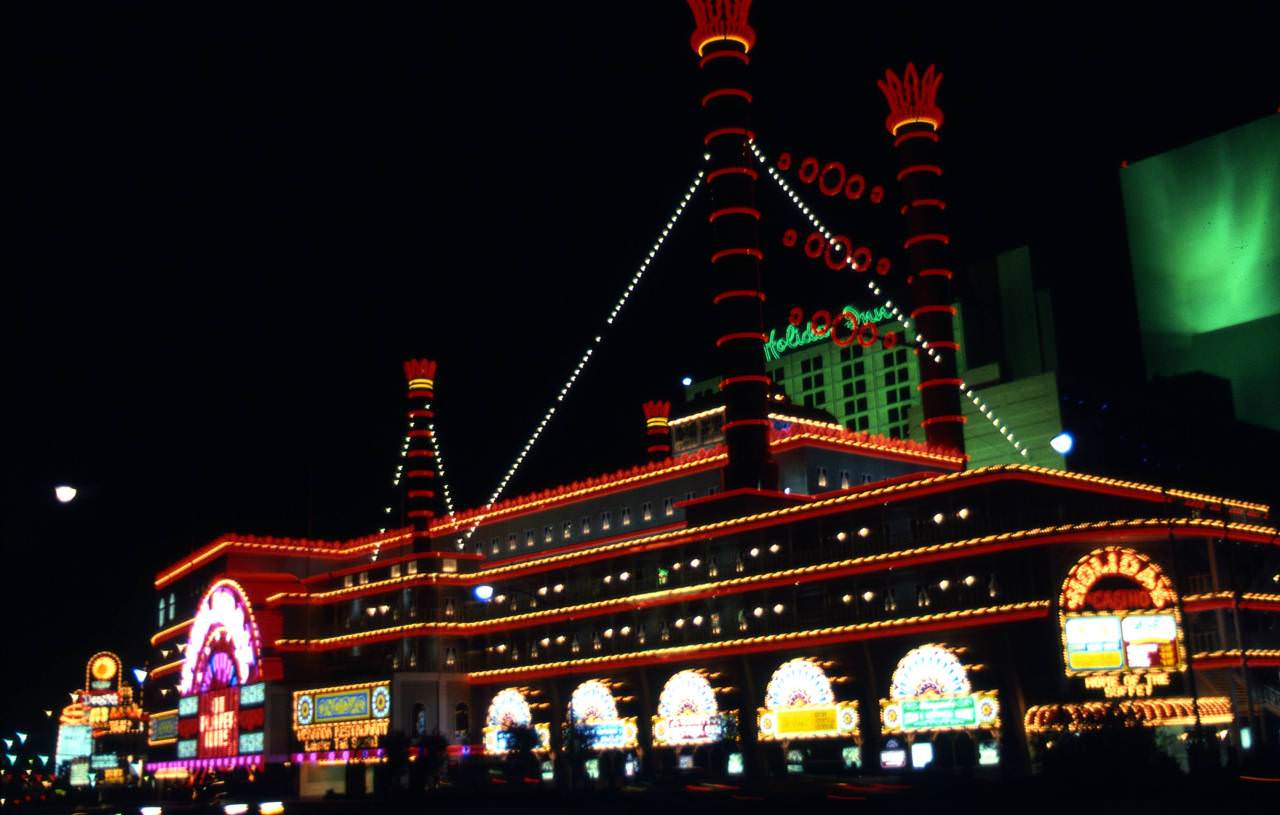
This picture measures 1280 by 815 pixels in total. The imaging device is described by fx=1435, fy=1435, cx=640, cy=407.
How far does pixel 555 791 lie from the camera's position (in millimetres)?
45938

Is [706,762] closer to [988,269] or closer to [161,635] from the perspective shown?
[988,269]

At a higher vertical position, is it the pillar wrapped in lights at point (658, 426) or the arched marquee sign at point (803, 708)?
the pillar wrapped in lights at point (658, 426)

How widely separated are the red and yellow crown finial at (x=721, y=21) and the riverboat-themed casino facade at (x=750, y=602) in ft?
0.71

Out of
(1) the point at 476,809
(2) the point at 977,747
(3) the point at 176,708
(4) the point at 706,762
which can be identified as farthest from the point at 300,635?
(1) the point at 476,809

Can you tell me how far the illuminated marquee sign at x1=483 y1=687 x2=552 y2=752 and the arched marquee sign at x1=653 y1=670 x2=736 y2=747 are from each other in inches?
383

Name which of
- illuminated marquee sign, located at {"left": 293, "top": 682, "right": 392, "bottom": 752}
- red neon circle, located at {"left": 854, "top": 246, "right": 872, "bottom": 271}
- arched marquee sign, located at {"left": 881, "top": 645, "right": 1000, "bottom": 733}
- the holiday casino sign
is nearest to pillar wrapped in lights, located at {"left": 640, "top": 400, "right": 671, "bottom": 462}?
red neon circle, located at {"left": 854, "top": 246, "right": 872, "bottom": 271}

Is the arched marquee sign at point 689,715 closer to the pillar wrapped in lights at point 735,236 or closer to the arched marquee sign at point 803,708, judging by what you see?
the arched marquee sign at point 803,708

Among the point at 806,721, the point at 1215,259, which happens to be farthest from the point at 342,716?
the point at 1215,259

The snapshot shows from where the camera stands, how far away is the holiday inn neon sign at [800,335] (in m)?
120

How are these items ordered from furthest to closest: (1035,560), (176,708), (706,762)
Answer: (176,708) < (706,762) < (1035,560)

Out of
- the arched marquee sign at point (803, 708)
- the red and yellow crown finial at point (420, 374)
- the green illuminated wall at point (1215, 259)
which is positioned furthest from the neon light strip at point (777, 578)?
the green illuminated wall at point (1215, 259)

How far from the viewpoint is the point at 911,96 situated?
98.1 meters

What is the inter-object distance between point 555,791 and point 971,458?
71892 millimetres

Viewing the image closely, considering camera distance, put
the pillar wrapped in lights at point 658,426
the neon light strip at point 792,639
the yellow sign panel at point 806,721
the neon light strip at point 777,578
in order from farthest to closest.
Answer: the pillar wrapped in lights at point 658,426 → the yellow sign panel at point 806,721 → the neon light strip at point 792,639 → the neon light strip at point 777,578
